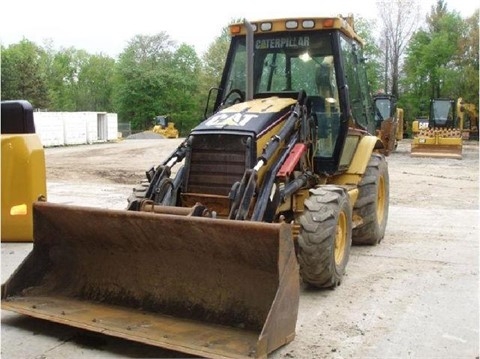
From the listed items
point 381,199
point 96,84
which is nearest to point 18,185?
point 381,199

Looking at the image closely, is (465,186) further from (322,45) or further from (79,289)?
(79,289)

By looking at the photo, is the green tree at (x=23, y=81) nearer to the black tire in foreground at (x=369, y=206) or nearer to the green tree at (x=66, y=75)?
the green tree at (x=66, y=75)

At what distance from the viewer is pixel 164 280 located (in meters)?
4.51

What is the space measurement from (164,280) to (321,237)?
1.34 meters

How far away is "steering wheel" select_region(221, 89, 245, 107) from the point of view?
6.51 meters

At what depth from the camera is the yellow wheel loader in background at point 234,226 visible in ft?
13.2

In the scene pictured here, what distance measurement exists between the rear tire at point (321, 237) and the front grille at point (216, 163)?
2.34 feet

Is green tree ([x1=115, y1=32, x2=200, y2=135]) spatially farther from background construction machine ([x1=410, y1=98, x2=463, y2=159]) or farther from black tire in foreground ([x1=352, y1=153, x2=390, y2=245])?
black tire in foreground ([x1=352, y1=153, x2=390, y2=245])

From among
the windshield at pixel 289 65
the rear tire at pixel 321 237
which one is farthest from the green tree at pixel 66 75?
the rear tire at pixel 321 237

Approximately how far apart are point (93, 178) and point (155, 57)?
4584 cm

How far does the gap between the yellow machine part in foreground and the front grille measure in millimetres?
2831

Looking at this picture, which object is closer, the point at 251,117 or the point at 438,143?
the point at 251,117

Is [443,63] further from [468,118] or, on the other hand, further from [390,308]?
[390,308]

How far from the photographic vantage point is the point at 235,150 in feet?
17.4
